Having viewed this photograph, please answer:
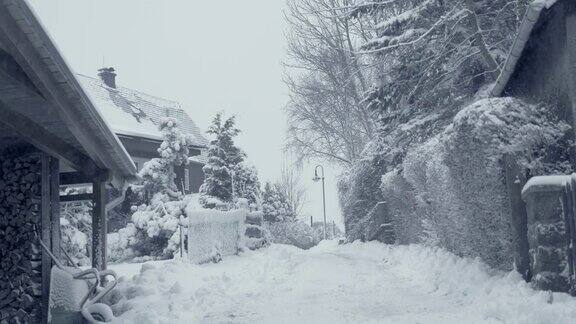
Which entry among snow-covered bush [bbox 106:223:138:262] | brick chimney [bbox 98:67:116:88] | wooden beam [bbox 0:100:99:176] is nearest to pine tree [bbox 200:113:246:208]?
snow-covered bush [bbox 106:223:138:262]

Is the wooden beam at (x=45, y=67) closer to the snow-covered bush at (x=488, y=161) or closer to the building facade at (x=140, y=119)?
the snow-covered bush at (x=488, y=161)

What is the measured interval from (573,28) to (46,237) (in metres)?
7.93

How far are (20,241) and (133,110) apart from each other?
81.9 ft

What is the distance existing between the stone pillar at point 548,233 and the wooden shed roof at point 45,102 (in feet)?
19.1

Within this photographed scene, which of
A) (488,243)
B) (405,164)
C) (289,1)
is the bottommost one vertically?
(488,243)

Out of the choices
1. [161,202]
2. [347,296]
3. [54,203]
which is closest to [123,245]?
[161,202]

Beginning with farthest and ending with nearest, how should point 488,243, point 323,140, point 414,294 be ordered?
point 323,140 < point 414,294 < point 488,243

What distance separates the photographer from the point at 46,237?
829cm

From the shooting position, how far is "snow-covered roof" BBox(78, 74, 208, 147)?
96.0 ft

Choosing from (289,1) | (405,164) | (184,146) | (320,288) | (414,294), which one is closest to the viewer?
(414,294)

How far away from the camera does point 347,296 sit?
30.7 feet

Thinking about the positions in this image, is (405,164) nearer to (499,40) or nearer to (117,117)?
(499,40)

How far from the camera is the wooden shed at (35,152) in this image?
715cm

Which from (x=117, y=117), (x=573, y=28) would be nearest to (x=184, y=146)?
(x=117, y=117)
